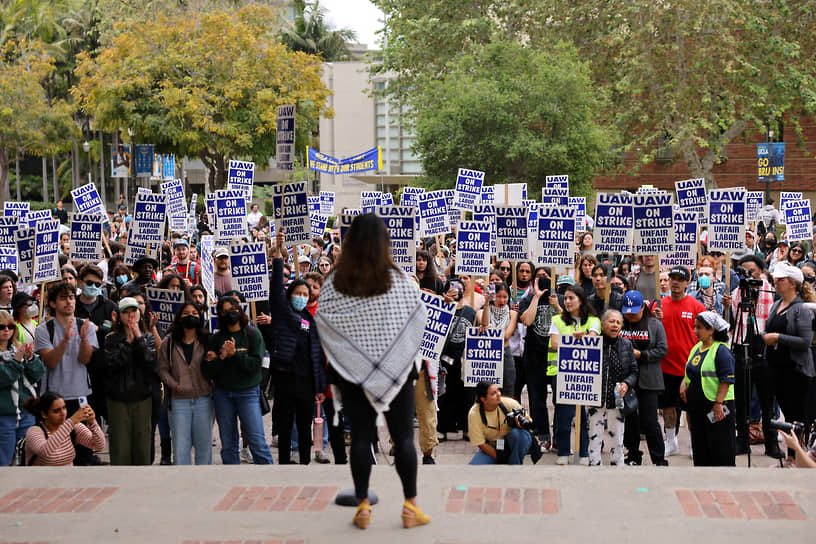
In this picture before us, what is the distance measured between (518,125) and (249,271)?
19.2 m

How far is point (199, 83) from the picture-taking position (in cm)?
3466

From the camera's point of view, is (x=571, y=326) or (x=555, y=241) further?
(x=555, y=241)

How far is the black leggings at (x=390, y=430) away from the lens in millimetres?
5301

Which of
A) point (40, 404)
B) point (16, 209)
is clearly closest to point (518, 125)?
point (16, 209)

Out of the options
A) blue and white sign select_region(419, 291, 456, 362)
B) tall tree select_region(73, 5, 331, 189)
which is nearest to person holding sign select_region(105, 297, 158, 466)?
blue and white sign select_region(419, 291, 456, 362)

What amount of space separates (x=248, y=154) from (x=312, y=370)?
28547 millimetres

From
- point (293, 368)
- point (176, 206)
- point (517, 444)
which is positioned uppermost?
point (176, 206)

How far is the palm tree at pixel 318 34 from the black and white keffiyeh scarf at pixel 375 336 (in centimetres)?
5644

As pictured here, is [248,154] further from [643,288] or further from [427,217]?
[643,288]

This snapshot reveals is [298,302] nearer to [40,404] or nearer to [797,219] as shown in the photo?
[40,404]

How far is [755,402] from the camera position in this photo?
33.4 feet

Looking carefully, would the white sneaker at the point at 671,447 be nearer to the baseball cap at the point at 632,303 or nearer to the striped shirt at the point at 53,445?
the baseball cap at the point at 632,303

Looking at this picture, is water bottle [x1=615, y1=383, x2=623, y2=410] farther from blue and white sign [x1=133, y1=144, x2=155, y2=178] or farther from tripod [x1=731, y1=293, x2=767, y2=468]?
blue and white sign [x1=133, y1=144, x2=155, y2=178]

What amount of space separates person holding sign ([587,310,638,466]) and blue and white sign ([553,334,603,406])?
0.24 meters
